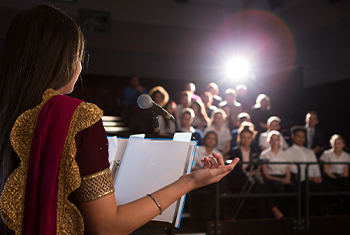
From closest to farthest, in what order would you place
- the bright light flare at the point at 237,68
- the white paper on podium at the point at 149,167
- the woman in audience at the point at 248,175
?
the white paper on podium at the point at 149,167
the woman in audience at the point at 248,175
the bright light flare at the point at 237,68

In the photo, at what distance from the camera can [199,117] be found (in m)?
4.73

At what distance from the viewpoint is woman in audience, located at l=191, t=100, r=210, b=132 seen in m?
4.65

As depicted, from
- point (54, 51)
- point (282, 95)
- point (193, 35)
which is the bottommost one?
point (54, 51)

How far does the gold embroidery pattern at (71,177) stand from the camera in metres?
0.75

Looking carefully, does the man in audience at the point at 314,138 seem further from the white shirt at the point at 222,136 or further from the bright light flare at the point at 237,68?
the bright light flare at the point at 237,68

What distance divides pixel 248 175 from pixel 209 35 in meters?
5.33

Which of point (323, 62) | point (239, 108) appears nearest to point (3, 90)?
point (239, 108)

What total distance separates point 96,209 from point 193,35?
782 cm

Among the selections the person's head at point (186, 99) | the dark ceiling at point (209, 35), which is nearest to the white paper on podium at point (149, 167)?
the person's head at point (186, 99)

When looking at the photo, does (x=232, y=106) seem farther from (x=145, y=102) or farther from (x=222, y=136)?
(x=145, y=102)

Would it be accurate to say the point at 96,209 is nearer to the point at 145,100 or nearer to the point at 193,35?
the point at 145,100

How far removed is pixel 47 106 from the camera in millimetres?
771

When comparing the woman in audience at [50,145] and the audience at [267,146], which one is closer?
the woman in audience at [50,145]

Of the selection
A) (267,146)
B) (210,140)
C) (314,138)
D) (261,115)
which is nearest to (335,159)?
(314,138)
